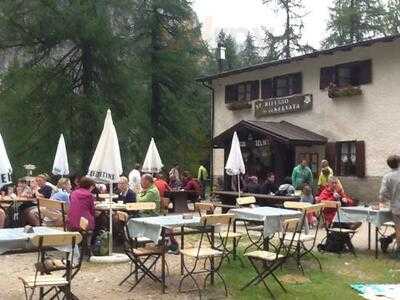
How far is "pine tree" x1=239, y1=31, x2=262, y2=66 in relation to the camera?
45.5m

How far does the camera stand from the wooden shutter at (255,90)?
25.6m

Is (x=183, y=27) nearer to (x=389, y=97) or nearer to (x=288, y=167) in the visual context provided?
(x=288, y=167)

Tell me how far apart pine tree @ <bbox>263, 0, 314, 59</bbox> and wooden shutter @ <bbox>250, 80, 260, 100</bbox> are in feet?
48.2

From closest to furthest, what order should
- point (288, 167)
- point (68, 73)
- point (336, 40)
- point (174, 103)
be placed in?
point (288, 167), point (68, 73), point (174, 103), point (336, 40)

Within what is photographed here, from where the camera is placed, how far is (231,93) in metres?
27.1

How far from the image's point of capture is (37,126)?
2658 centimetres

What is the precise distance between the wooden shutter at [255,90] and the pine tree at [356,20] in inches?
547

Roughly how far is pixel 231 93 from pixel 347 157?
7.10 metres

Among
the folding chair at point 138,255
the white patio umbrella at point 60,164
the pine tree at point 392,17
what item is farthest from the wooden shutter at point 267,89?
the folding chair at point 138,255

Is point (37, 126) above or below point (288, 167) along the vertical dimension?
above

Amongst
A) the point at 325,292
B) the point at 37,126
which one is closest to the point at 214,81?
the point at 37,126

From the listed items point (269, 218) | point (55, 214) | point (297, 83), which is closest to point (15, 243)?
point (269, 218)

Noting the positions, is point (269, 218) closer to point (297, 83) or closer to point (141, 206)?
point (141, 206)

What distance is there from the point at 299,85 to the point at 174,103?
9.65 m
